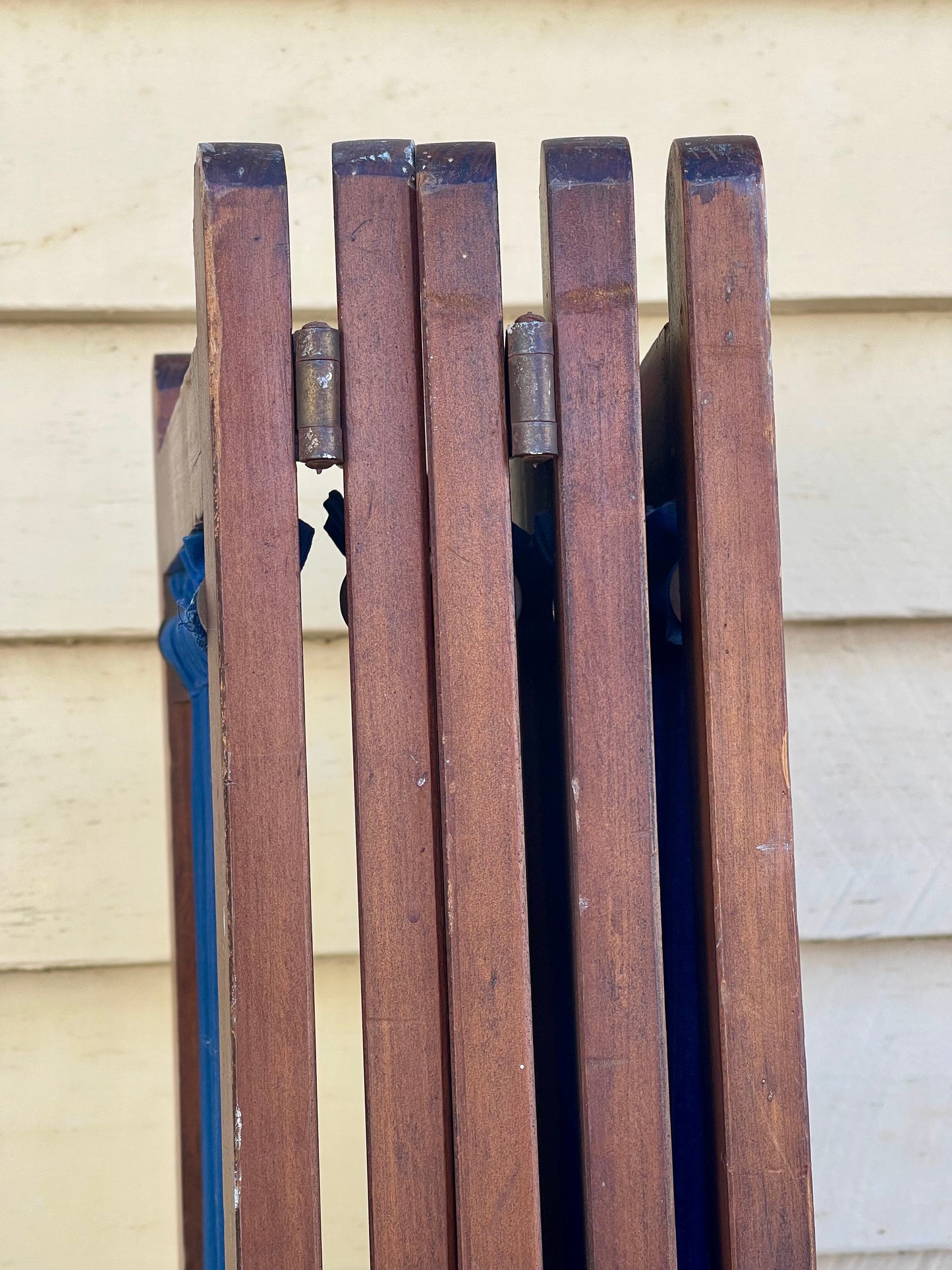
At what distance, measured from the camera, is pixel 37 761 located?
102 centimetres

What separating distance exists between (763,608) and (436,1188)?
0.94 feet

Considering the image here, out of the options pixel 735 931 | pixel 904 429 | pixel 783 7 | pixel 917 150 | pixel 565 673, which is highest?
pixel 783 7

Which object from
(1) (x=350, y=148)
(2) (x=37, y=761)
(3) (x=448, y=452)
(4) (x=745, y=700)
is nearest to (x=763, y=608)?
(4) (x=745, y=700)

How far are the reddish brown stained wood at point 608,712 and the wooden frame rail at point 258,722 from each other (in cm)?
12

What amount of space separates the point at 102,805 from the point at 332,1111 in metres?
0.33

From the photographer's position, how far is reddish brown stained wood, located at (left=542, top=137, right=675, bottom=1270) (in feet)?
1.69

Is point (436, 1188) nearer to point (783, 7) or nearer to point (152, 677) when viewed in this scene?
point (152, 677)

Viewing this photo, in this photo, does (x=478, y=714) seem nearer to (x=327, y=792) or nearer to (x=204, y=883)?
(x=204, y=883)

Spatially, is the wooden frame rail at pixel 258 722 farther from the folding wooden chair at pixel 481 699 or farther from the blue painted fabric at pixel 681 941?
the blue painted fabric at pixel 681 941

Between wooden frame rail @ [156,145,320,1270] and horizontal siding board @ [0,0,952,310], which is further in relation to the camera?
horizontal siding board @ [0,0,952,310]

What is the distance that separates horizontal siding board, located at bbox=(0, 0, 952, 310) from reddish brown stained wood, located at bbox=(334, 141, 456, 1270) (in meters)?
0.52

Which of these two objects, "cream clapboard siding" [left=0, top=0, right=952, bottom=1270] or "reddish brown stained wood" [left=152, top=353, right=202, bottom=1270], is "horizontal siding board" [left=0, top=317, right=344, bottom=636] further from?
"reddish brown stained wood" [left=152, top=353, right=202, bottom=1270]

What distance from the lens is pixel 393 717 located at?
0.52 metres

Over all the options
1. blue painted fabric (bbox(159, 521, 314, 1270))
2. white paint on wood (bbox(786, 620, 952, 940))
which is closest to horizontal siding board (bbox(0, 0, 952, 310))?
white paint on wood (bbox(786, 620, 952, 940))
